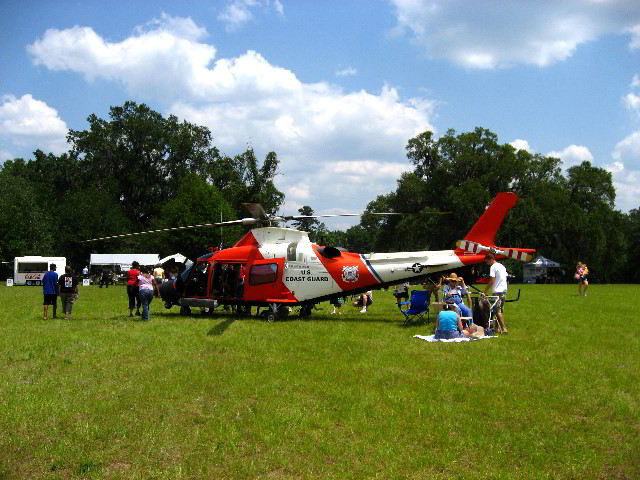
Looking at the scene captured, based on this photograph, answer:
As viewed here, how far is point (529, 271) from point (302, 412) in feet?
204

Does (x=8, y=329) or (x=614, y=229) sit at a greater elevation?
(x=614, y=229)

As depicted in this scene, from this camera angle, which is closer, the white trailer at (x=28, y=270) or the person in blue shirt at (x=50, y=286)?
the person in blue shirt at (x=50, y=286)

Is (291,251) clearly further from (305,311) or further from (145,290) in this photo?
(145,290)

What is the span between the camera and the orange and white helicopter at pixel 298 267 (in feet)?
48.8

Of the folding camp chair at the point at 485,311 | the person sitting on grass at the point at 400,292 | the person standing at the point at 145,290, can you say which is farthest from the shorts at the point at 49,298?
the folding camp chair at the point at 485,311

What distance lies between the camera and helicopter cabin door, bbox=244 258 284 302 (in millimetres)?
16000

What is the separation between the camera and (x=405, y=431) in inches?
235

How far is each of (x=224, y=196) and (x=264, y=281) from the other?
149 ft

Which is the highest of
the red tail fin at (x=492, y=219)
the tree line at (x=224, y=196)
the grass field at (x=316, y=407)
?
the tree line at (x=224, y=196)

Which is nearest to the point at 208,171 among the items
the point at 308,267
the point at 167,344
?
the point at 308,267

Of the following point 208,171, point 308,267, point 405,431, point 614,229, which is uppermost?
point 208,171

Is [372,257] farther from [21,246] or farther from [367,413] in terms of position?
[21,246]

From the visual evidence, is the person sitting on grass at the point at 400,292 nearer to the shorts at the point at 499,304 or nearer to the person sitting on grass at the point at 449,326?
the shorts at the point at 499,304

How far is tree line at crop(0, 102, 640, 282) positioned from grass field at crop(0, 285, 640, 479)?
33736 mm
